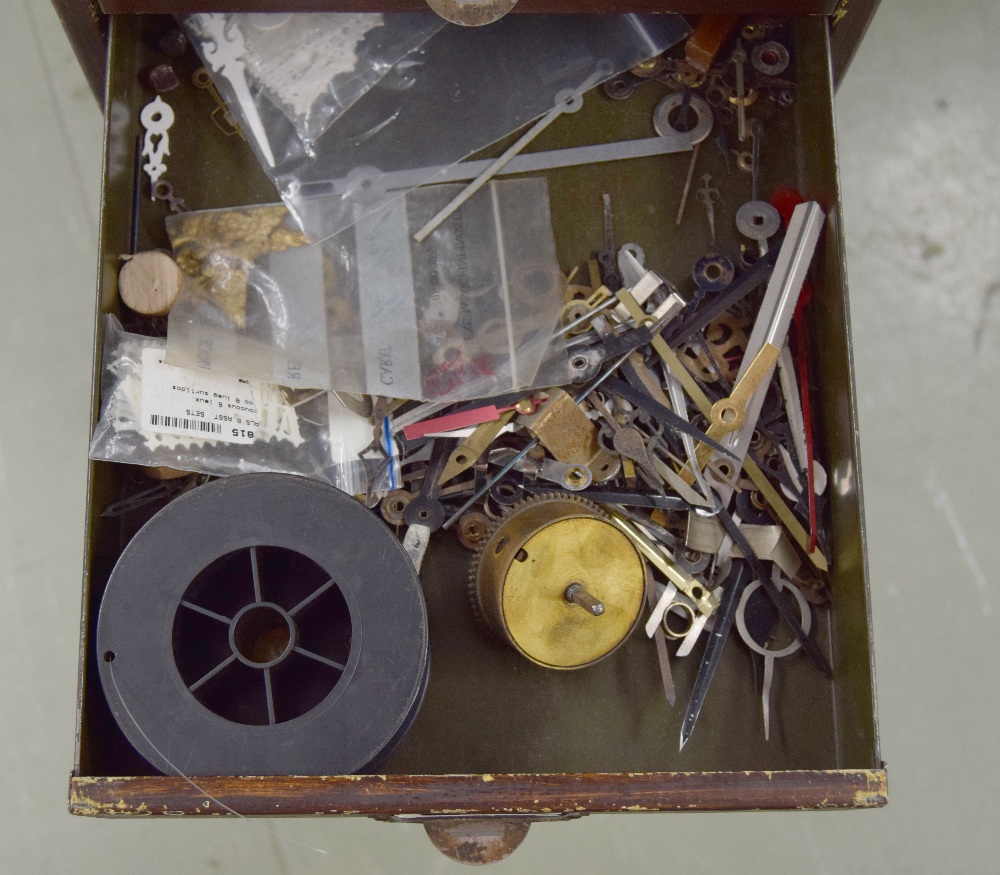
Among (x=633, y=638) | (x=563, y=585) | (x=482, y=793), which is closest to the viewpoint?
(x=482, y=793)

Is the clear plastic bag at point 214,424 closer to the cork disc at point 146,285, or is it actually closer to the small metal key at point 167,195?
the cork disc at point 146,285

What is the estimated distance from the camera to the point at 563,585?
1.06m

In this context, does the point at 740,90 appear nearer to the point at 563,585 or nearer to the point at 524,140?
the point at 524,140

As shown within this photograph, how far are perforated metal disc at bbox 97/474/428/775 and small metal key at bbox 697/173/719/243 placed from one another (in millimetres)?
535

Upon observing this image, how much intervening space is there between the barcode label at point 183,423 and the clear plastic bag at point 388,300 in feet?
0.18

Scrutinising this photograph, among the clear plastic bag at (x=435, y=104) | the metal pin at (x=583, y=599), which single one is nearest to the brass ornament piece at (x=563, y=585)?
the metal pin at (x=583, y=599)

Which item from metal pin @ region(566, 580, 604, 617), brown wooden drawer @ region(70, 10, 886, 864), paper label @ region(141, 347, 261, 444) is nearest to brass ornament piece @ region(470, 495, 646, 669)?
metal pin @ region(566, 580, 604, 617)

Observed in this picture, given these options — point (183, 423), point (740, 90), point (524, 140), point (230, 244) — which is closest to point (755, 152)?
point (740, 90)

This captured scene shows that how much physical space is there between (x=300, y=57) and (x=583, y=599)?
0.66 metres

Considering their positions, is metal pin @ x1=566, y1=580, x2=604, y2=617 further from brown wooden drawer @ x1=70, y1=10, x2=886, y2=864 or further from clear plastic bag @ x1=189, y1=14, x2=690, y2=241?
clear plastic bag @ x1=189, y1=14, x2=690, y2=241

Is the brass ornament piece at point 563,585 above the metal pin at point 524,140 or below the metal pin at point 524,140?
below

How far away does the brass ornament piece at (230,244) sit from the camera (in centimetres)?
117

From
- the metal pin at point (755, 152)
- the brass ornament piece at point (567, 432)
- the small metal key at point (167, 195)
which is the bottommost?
the brass ornament piece at point (567, 432)

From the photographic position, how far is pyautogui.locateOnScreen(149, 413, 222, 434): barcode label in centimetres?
111
